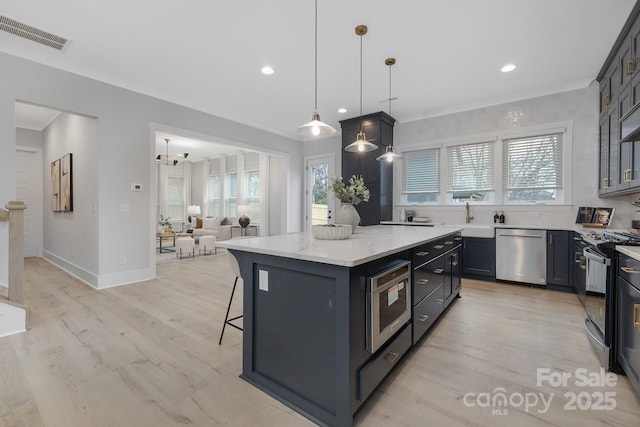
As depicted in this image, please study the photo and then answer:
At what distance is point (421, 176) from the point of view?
18.1 ft

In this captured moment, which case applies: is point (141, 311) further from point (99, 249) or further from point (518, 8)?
point (518, 8)

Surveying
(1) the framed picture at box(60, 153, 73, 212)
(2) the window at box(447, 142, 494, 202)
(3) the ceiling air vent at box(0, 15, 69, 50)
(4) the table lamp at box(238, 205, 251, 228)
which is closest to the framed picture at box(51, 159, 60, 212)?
(1) the framed picture at box(60, 153, 73, 212)

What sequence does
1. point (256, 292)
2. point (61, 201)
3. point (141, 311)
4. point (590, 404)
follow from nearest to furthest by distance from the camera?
point (590, 404) < point (256, 292) < point (141, 311) < point (61, 201)

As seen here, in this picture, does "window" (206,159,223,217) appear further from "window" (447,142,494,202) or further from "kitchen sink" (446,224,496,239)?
"kitchen sink" (446,224,496,239)

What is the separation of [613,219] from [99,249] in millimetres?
6974

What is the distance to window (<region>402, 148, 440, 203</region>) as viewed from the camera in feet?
17.6

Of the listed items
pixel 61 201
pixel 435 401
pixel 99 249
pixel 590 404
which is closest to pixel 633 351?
pixel 590 404

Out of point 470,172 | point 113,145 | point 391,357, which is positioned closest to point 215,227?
point 113,145

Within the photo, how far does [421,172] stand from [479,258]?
1909 mm

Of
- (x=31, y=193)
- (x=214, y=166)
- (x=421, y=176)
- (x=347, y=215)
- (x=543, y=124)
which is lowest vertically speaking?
(x=347, y=215)

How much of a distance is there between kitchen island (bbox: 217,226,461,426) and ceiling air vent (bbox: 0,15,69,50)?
328cm

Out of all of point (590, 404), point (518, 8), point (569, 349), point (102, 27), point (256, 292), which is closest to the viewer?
point (590, 404)

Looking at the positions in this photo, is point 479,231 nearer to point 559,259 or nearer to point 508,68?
point 559,259

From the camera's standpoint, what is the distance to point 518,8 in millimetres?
2604
